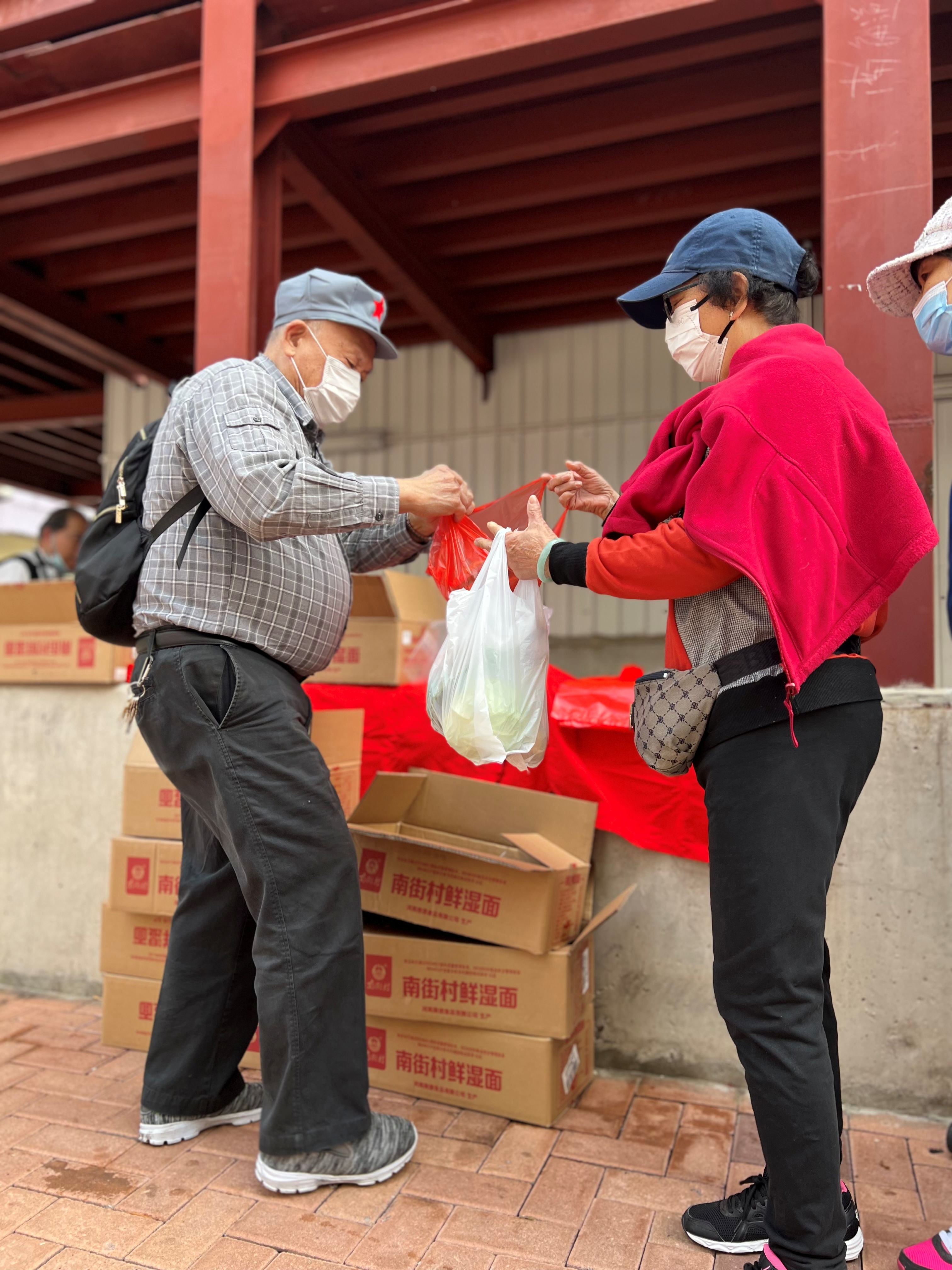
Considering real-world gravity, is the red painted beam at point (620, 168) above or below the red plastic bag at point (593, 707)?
above

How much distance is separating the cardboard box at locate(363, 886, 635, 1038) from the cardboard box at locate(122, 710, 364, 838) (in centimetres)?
46

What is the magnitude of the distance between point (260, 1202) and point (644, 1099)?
1001mm

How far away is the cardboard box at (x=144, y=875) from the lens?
2627 mm

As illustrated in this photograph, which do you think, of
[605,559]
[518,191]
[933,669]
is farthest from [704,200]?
[605,559]

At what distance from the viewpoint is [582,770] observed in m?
2.57

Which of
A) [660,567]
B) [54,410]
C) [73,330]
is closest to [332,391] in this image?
[660,567]

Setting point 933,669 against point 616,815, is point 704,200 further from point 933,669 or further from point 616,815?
point 616,815

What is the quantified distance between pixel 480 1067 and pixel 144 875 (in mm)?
1102

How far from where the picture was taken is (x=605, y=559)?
1.55m

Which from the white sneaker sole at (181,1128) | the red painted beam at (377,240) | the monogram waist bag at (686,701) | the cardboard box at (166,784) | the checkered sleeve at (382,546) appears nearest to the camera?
the monogram waist bag at (686,701)

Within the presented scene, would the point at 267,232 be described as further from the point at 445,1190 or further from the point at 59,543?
the point at 445,1190

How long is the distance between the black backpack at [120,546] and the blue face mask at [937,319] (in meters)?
1.49

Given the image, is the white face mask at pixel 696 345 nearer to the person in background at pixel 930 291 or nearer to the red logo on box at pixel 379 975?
the person in background at pixel 930 291

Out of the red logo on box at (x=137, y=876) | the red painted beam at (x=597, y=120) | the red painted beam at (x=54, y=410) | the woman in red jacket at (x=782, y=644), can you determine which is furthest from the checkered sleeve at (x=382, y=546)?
the red painted beam at (x=54, y=410)
